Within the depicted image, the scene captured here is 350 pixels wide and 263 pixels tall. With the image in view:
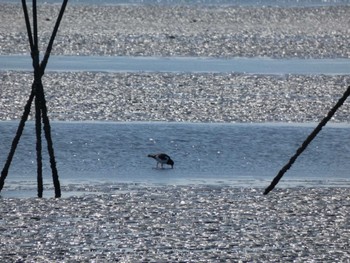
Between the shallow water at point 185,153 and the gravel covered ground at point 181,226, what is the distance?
2.93 ft

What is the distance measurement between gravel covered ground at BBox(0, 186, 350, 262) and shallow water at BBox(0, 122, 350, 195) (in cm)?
89

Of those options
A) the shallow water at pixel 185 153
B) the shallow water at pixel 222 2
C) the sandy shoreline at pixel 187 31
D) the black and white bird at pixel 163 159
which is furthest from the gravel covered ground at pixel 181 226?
the shallow water at pixel 222 2

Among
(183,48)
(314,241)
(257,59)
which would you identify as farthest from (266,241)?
(183,48)

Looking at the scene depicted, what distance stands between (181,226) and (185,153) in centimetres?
478

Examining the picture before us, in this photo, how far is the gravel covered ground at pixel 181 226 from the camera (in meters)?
10.4

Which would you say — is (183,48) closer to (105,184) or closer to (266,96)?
(266,96)

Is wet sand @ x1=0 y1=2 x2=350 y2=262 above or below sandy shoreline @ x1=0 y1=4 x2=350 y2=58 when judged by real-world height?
above

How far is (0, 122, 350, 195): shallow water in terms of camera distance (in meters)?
14.5

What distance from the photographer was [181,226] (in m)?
11.5

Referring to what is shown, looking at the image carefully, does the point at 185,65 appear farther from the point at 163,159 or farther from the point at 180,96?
the point at 163,159

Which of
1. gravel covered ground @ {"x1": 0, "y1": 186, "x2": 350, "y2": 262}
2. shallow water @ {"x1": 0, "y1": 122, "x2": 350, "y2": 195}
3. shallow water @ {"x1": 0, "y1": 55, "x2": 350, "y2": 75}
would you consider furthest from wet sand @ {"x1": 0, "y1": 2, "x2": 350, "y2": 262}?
shallow water @ {"x1": 0, "y1": 55, "x2": 350, "y2": 75}

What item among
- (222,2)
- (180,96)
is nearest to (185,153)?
(180,96)

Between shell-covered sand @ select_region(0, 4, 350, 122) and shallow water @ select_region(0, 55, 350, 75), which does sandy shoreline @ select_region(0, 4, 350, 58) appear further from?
shallow water @ select_region(0, 55, 350, 75)

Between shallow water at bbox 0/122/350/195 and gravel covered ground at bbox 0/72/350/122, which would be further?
gravel covered ground at bbox 0/72/350/122
